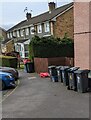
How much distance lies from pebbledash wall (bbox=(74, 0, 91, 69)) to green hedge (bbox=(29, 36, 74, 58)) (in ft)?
17.3

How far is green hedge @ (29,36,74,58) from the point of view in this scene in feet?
92.7

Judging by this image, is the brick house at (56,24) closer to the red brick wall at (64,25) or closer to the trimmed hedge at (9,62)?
the red brick wall at (64,25)

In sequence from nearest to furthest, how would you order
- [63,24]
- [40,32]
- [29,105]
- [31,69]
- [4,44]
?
[29,105], [31,69], [63,24], [40,32], [4,44]

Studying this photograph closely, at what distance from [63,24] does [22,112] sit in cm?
2816

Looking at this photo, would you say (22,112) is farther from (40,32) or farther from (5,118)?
(40,32)

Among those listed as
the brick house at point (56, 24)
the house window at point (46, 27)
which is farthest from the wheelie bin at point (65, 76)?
the house window at point (46, 27)

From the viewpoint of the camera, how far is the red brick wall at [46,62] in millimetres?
26312

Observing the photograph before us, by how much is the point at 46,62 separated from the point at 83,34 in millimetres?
5371

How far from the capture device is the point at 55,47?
29.0m

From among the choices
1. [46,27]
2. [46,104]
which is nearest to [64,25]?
[46,27]

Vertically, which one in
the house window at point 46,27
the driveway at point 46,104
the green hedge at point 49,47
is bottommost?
the driveway at point 46,104

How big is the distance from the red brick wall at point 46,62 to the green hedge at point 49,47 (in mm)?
942

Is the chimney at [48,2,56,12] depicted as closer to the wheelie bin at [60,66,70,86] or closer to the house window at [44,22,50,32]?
the house window at [44,22,50,32]

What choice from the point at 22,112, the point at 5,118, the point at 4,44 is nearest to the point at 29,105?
the point at 22,112
